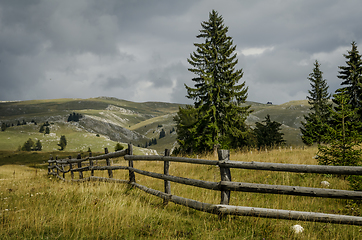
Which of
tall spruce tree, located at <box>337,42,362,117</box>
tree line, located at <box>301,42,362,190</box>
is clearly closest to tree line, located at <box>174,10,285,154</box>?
tree line, located at <box>301,42,362,190</box>

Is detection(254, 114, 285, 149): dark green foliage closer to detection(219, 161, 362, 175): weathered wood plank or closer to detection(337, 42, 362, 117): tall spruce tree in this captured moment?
detection(337, 42, 362, 117): tall spruce tree

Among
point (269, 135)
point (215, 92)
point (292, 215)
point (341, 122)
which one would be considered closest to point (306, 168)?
point (292, 215)

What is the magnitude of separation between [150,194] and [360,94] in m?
31.7

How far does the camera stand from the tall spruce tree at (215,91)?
23516mm

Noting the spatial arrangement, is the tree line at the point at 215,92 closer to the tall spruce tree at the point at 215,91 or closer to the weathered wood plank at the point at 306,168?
the tall spruce tree at the point at 215,91

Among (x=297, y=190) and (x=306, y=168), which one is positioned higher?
(x=306, y=168)

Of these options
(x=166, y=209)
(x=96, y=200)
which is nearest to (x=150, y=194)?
(x=166, y=209)

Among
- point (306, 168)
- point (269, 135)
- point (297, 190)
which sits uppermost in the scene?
point (306, 168)

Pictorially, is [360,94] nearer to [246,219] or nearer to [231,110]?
[231,110]

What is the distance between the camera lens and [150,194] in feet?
22.4

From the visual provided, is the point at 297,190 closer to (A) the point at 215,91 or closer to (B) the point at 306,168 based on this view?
(B) the point at 306,168

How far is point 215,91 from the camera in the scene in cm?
2359

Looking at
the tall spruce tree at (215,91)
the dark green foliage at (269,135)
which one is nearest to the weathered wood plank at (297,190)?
the tall spruce tree at (215,91)

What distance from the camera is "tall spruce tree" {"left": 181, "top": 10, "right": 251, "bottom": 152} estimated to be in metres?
23.5
